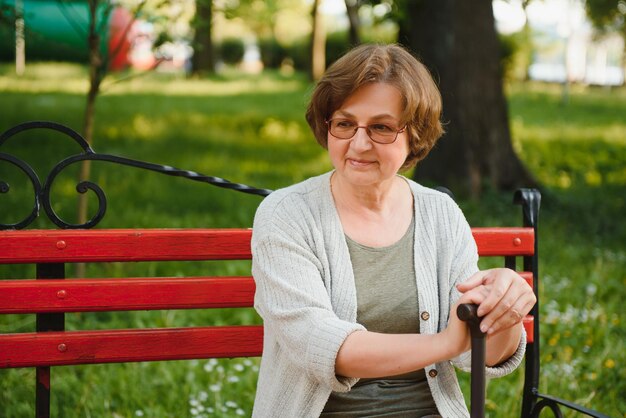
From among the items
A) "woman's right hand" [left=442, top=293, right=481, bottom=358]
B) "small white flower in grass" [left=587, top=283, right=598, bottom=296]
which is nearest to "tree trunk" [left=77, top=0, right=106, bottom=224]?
"woman's right hand" [left=442, top=293, right=481, bottom=358]

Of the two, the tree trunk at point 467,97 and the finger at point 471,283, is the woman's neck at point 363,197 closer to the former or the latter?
the finger at point 471,283

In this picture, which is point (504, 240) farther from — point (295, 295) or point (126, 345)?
point (126, 345)

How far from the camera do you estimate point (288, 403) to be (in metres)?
2.19

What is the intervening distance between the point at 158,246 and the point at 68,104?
1092 cm

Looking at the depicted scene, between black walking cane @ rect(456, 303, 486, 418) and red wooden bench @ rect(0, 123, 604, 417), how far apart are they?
508 millimetres

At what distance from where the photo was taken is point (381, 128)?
2.19 m

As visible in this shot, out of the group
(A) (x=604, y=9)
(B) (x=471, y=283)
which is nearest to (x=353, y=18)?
(B) (x=471, y=283)

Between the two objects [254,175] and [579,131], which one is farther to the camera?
[579,131]

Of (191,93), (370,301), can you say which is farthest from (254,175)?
(191,93)

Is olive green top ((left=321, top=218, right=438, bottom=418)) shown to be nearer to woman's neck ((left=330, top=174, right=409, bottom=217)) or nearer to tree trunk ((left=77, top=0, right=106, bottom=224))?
woman's neck ((left=330, top=174, right=409, bottom=217))

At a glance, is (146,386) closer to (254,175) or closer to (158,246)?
(158,246)

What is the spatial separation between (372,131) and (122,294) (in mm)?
805

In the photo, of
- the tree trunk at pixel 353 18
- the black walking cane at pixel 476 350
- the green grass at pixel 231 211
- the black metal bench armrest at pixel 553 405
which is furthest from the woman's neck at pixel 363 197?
the tree trunk at pixel 353 18

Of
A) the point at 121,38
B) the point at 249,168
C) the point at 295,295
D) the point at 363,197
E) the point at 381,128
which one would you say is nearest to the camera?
the point at 295,295
